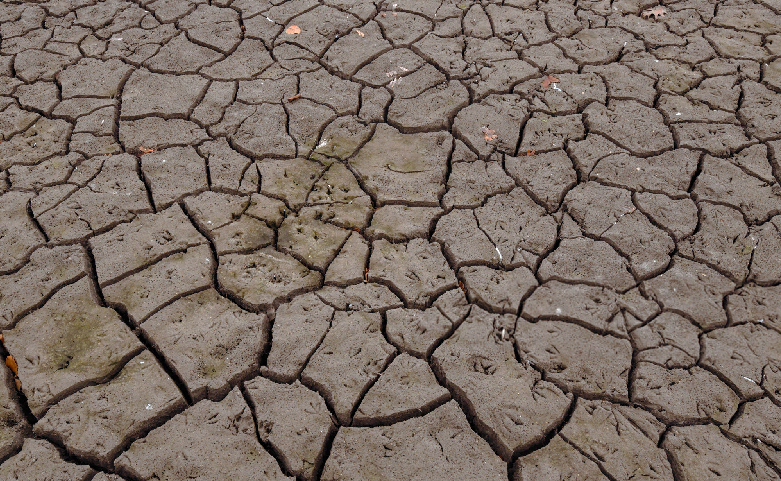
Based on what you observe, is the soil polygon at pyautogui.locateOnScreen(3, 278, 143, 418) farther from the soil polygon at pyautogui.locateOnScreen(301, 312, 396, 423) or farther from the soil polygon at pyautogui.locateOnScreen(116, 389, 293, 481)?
the soil polygon at pyautogui.locateOnScreen(301, 312, 396, 423)

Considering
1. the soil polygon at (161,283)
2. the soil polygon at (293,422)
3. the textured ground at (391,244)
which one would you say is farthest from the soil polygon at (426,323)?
the soil polygon at (161,283)

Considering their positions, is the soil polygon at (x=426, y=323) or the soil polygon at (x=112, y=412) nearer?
the soil polygon at (x=112, y=412)

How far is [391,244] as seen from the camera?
8.15ft

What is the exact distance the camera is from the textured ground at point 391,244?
1.90m

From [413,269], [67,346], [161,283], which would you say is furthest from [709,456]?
[67,346]

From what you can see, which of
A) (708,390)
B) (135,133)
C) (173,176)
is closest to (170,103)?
(135,133)

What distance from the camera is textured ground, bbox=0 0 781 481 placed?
190 cm

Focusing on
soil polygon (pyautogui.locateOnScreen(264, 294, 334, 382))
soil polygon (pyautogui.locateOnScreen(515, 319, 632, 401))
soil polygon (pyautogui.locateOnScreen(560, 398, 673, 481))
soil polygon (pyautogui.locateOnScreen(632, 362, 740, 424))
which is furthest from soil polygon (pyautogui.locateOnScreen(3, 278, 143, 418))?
soil polygon (pyautogui.locateOnScreen(632, 362, 740, 424))

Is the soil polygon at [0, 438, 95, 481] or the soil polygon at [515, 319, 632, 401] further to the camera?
the soil polygon at [515, 319, 632, 401]

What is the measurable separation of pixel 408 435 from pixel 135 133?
2186 mm

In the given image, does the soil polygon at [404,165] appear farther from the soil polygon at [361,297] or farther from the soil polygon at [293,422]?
the soil polygon at [293,422]

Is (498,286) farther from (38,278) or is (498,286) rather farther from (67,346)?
(38,278)

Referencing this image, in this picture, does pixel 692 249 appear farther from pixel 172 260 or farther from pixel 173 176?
pixel 173 176

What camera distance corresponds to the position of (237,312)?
7.34ft
